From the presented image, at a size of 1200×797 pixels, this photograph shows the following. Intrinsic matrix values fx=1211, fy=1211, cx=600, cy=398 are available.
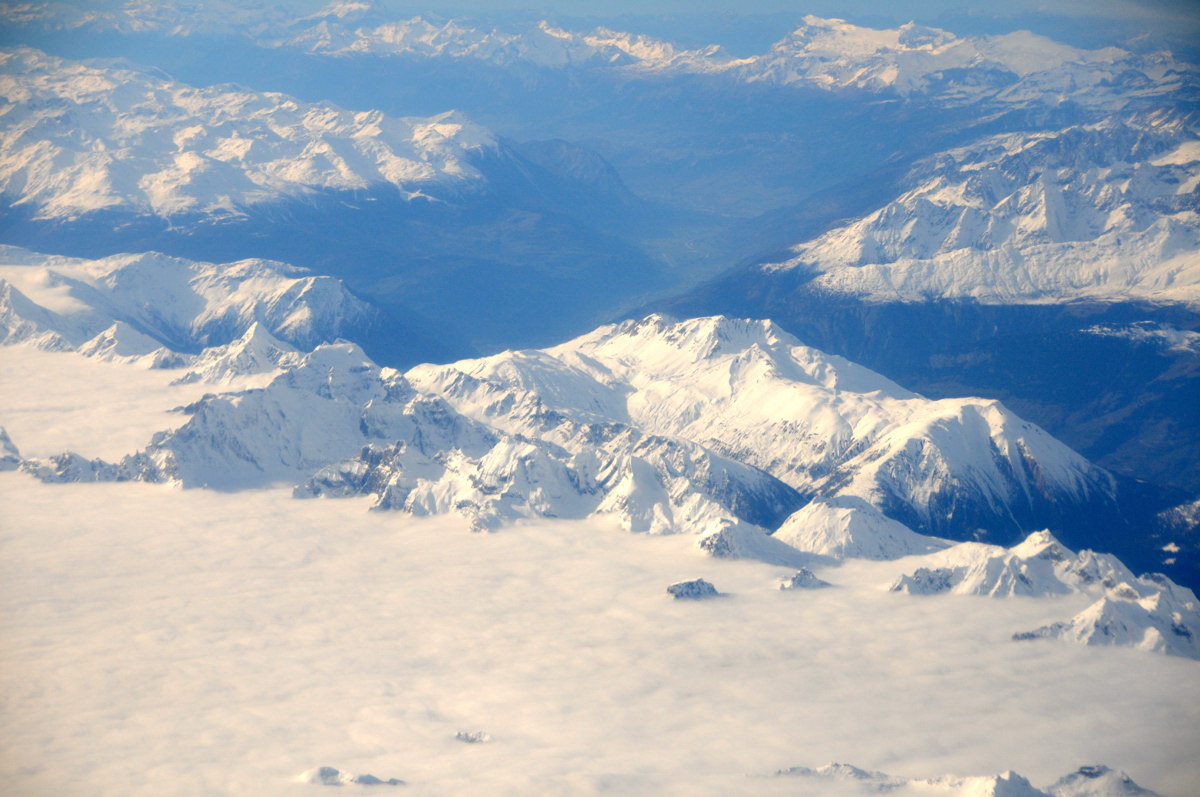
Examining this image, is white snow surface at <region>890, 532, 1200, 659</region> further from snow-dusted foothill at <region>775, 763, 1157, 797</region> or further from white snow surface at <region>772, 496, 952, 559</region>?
snow-dusted foothill at <region>775, 763, 1157, 797</region>

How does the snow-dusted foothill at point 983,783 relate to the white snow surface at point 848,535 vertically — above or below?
above

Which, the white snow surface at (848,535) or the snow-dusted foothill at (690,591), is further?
the white snow surface at (848,535)

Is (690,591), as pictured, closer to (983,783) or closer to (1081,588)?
(1081,588)

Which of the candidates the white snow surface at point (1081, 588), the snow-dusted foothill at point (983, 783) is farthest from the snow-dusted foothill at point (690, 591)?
the snow-dusted foothill at point (983, 783)

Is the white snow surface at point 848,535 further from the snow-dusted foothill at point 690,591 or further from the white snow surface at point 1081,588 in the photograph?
the snow-dusted foothill at point 690,591

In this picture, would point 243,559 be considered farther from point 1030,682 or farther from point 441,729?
point 1030,682

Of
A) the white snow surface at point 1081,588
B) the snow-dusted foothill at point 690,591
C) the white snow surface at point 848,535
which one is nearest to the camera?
the white snow surface at point 1081,588

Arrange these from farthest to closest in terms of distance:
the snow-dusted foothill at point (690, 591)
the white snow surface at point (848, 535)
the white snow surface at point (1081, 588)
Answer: the white snow surface at point (848, 535)
the snow-dusted foothill at point (690, 591)
the white snow surface at point (1081, 588)

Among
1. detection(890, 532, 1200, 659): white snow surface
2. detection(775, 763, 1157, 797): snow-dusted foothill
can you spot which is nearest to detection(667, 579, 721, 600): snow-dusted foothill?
detection(890, 532, 1200, 659): white snow surface
